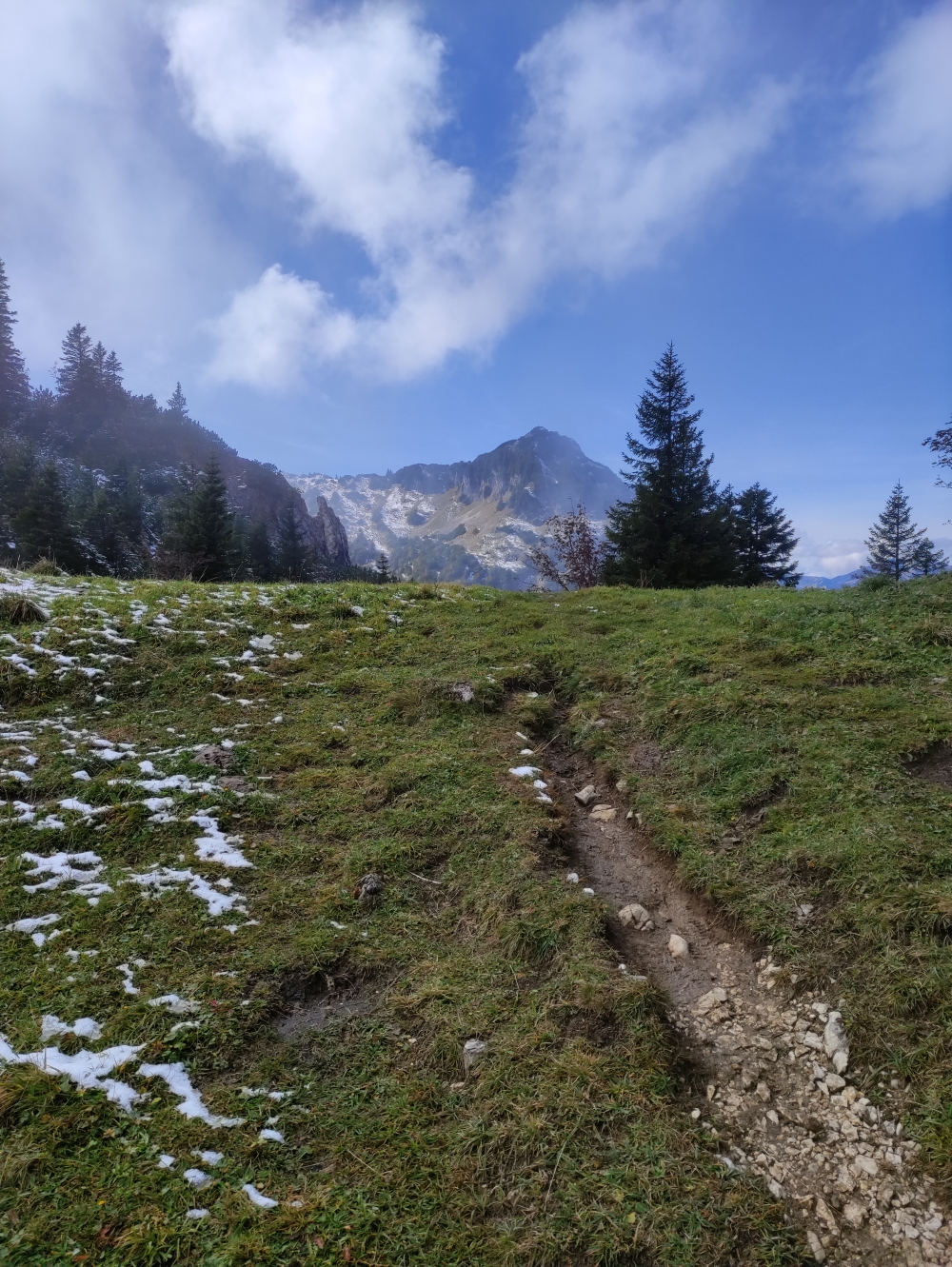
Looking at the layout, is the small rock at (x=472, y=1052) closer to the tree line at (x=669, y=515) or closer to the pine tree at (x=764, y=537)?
the tree line at (x=669, y=515)

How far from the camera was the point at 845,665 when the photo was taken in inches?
356

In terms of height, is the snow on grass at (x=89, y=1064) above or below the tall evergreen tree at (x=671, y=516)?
below

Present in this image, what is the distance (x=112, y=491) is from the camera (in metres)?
69.0

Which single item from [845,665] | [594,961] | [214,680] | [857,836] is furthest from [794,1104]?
[214,680]

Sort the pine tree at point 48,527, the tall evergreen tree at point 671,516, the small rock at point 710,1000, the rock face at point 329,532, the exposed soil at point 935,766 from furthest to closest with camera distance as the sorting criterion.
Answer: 1. the rock face at point 329,532
2. the pine tree at point 48,527
3. the tall evergreen tree at point 671,516
4. the exposed soil at point 935,766
5. the small rock at point 710,1000

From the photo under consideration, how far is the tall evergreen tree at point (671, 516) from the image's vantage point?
86.1 feet

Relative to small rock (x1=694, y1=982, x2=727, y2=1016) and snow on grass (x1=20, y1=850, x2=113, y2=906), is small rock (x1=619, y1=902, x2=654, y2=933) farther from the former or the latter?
snow on grass (x1=20, y1=850, x2=113, y2=906)

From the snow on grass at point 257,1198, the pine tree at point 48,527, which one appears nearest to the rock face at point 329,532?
the pine tree at point 48,527

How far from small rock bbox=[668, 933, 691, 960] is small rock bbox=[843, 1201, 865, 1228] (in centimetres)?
191

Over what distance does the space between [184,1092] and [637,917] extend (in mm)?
3861

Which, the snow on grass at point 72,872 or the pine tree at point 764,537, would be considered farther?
the pine tree at point 764,537

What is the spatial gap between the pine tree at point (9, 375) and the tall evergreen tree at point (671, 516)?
87182 mm

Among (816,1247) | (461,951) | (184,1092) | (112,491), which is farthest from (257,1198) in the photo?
(112,491)

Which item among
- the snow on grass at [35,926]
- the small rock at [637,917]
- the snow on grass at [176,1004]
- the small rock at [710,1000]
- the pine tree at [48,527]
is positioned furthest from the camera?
the pine tree at [48,527]
